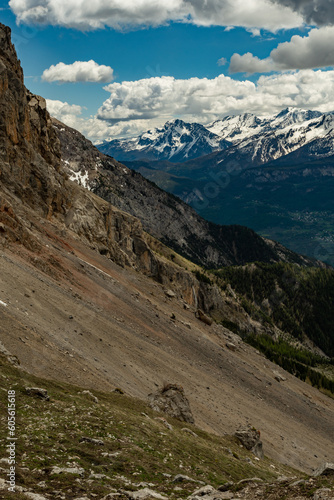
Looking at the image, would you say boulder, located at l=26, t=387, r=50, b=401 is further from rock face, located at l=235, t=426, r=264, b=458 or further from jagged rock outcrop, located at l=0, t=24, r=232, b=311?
jagged rock outcrop, located at l=0, t=24, r=232, b=311

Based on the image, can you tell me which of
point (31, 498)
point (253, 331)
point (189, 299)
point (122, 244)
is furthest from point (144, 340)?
point (253, 331)

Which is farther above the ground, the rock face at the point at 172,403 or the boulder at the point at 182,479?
the boulder at the point at 182,479

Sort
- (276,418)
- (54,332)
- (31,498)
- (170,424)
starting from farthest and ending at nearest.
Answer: (276,418) < (54,332) < (170,424) < (31,498)

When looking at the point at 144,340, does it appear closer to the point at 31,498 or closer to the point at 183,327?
the point at 183,327

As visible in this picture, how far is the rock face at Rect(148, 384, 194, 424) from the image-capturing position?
125 ft

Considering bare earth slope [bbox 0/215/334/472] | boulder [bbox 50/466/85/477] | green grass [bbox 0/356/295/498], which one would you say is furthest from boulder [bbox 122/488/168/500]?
bare earth slope [bbox 0/215/334/472]

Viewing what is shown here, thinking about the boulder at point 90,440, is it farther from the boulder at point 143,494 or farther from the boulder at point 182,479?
the boulder at point 143,494

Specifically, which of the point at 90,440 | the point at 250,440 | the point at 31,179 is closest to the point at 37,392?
the point at 90,440

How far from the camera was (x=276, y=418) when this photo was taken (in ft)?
200

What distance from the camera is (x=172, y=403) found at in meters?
39.0

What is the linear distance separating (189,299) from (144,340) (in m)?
85.0

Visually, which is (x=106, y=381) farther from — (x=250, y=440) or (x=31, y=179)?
(x=31, y=179)

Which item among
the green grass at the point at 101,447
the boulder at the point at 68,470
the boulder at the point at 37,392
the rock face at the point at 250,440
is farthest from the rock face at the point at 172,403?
the boulder at the point at 68,470

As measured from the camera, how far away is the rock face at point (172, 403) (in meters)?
38.1
